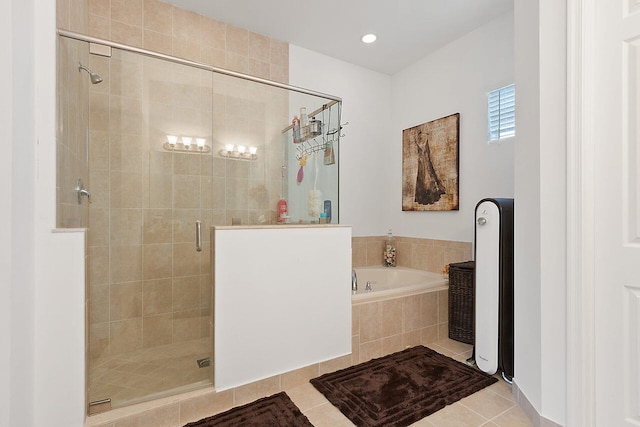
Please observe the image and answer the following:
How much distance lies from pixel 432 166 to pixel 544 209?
6.17 feet

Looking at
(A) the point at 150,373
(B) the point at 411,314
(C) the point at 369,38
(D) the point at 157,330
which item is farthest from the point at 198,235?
(C) the point at 369,38

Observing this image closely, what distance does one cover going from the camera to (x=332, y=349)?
6.95ft

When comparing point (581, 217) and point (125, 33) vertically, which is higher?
point (125, 33)

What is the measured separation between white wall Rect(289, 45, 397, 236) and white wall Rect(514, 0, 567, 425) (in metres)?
2.02

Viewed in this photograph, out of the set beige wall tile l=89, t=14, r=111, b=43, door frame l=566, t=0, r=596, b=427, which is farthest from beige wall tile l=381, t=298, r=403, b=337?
beige wall tile l=89, t=14, r=111, b=43

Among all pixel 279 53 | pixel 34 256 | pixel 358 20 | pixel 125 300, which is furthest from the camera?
pixel 279 53

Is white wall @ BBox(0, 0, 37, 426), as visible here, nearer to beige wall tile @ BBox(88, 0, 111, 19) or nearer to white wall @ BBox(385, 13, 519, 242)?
beige wall tile @ BBox(88, 0, 111, 19)

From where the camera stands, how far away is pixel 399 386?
6.28 ft

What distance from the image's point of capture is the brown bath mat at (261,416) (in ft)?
5.18

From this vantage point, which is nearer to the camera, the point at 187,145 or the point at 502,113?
the point at 187,145

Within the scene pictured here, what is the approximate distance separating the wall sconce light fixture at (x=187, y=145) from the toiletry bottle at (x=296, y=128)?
54 cm

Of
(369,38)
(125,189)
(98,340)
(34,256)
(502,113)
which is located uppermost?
(369,38)

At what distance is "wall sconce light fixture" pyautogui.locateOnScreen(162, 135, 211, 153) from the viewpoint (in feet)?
6.00

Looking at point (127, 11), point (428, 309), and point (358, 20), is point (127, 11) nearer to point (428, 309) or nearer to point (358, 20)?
point (358, 20)
